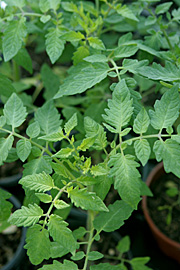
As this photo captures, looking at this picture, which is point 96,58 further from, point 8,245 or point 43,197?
point 8,245

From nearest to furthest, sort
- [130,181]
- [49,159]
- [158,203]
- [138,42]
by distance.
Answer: [130,181] < [49,159] < [138,42] < [158,203]

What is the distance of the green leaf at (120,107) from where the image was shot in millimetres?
755

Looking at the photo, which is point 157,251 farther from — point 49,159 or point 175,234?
point 49,159

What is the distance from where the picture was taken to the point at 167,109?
0.75 m

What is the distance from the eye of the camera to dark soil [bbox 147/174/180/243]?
1.36 meters

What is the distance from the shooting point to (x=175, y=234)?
4.43 feet

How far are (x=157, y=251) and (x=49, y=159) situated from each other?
934 mm

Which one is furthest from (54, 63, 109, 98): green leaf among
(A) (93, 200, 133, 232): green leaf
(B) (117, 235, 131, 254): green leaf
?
(B) (117, 235, 131, 254): green leaf

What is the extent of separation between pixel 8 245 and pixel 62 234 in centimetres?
67

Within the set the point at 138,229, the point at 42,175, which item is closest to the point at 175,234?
the point at 138,229

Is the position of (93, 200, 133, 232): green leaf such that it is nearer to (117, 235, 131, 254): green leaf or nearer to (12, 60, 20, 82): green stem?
(117, 235, 131, 254): green leaf

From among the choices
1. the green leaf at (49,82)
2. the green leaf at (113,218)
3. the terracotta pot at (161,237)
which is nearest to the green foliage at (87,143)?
the green leaf at (113,218)

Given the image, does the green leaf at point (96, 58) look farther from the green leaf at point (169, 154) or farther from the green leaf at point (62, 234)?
the green leaf at point (62, 234)

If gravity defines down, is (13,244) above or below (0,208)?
below
